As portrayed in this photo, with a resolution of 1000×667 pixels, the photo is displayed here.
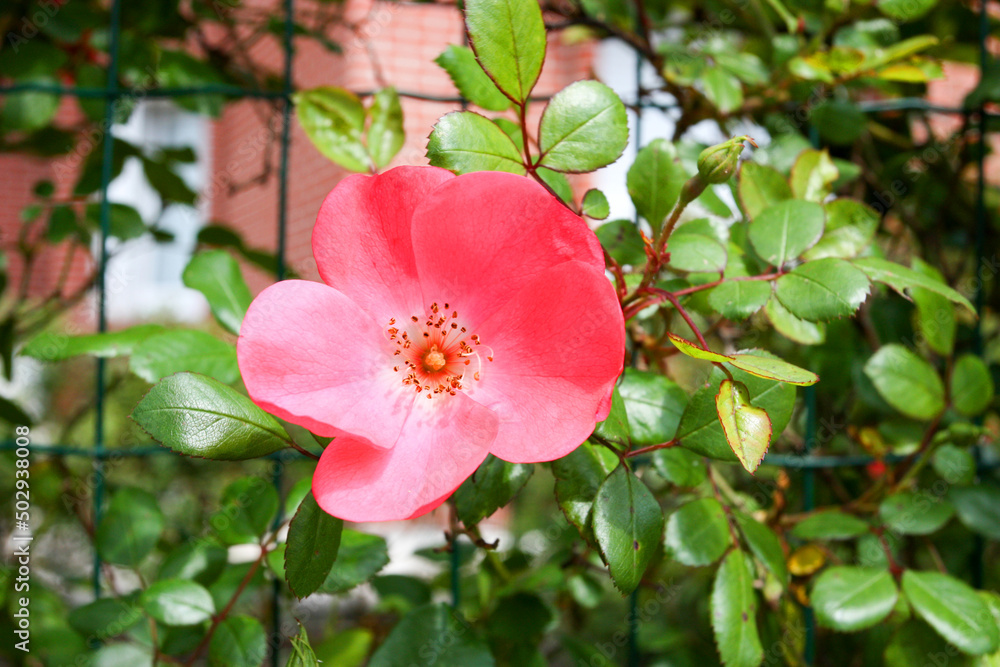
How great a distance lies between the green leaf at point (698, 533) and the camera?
0.60m

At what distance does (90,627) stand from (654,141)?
0.72 m

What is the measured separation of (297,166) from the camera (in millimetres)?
4609

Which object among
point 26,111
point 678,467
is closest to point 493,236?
point 678,467

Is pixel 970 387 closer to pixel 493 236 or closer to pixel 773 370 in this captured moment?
pixel 773 370

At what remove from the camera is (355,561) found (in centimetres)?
64

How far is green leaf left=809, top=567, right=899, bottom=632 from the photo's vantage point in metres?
0.66

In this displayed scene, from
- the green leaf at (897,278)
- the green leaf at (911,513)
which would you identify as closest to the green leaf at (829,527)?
the green leaf at (911,513)

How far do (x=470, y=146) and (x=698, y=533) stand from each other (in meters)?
0.38

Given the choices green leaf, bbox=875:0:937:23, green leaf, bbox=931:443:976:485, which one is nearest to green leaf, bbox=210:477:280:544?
green leaf, bbox=931:443:976:485

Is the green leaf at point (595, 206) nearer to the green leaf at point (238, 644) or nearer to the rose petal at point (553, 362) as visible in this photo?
the rose petal at point (553, 362)

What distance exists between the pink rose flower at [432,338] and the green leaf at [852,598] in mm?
412

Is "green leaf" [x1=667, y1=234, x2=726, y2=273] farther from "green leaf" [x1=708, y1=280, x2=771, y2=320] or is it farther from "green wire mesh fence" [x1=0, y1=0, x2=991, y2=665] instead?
"green wire mesh fence" [x1=0, y1=0, x2=991, y2=665]

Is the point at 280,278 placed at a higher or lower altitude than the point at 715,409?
lower

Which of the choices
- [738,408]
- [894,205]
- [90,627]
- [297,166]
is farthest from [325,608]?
[297,166]
